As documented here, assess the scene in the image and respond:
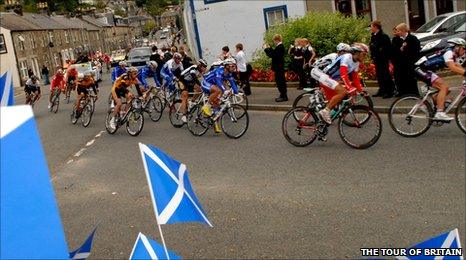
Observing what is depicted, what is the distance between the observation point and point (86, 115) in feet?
51.5

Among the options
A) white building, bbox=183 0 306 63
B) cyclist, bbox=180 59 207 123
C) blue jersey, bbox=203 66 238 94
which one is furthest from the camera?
white building, bbox=183 0 306 63

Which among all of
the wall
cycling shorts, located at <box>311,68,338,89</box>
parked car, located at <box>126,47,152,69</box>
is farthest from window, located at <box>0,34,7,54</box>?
cycling shorts, located at <box>311,68,338,89</box>

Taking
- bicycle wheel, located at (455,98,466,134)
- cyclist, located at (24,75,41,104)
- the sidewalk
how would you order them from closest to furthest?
bicycle wheel, located at (455,98,466,134) → the sidewalk → cyclist, located at (24,75,41,104)

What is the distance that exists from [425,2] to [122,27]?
96488 mm

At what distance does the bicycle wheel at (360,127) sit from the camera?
353 inches

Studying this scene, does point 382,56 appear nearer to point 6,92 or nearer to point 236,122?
point 236,122

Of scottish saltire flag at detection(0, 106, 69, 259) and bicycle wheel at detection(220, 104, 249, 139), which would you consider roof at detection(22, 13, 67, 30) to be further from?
scottish saltire flag at detection(0, 106, 69, 259)

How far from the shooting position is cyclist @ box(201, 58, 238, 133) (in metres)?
11.4

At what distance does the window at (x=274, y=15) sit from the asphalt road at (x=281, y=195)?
15880 millimetres

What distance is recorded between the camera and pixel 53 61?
63656 millimetres

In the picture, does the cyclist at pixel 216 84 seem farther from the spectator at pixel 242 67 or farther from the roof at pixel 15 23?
the roof at pixel 15 23

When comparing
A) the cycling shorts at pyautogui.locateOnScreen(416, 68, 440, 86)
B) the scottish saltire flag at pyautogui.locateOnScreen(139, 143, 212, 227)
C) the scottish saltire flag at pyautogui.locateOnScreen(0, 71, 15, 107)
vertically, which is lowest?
the cycling shorts at pyautogui.locateOnScreen(416, 68, 440, 86)

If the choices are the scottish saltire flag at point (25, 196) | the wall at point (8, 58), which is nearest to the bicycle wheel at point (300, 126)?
the scottish saltire flag at point (25, 196)

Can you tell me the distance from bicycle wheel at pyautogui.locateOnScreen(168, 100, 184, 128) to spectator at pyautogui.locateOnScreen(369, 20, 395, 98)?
5078 mm
